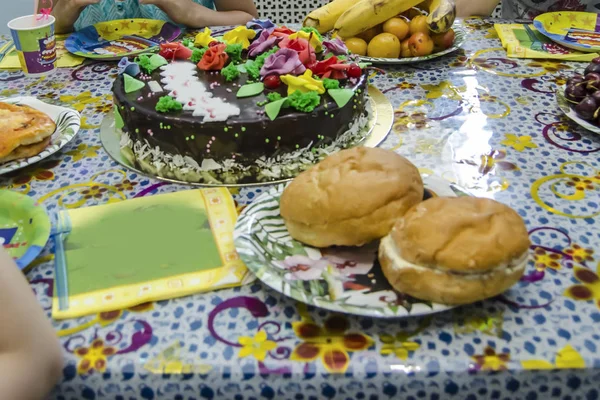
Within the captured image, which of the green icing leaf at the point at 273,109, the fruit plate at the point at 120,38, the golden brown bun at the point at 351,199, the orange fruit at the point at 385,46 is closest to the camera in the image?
the golden brown bun at the point at 351,199

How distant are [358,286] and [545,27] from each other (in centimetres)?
135

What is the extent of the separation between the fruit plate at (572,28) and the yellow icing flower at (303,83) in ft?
3.01

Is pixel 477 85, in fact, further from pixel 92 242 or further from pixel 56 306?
pixel 56 306

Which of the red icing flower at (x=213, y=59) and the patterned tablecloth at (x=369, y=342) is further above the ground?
the red icing flower at (x=213, y=59)

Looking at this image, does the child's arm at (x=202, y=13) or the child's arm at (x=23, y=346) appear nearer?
the child's arm at (x=23, y=346)

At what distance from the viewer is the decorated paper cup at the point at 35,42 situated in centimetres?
A: 150

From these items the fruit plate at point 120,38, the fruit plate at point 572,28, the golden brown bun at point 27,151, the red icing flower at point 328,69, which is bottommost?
the fruit plate at point 120,38

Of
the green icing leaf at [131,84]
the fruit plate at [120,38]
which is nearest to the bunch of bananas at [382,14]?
the fruit plate at [120,38]

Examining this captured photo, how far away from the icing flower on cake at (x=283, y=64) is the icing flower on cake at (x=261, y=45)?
14 cm

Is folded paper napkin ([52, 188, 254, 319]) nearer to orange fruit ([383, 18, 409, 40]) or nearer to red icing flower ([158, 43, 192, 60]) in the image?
red icing flower ([158, 43, 192, 60])

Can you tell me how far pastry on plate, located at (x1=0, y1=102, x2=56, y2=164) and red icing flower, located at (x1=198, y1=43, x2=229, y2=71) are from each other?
1.19ft

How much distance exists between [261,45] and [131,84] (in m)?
0.33

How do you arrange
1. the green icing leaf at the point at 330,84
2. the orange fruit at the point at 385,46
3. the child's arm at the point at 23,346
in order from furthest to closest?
the orange fruit at the point at 385,46, the green icing leaf at the point at 330,84, the child's arm at the point at 23,346

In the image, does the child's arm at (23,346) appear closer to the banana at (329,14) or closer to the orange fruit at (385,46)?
the orange fruit at (385,46)
